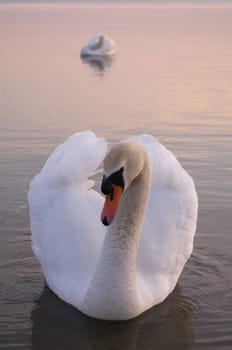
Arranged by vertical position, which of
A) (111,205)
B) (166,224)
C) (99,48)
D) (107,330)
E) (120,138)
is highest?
(111,205)

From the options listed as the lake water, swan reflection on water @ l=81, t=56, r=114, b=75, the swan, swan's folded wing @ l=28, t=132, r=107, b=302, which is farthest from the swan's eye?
swan reflection on water @ l=81, t=56, r=114, b=75

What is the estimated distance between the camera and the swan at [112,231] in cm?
527

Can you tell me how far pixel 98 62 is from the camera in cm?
2198

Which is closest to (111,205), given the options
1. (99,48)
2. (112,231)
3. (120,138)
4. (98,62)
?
(112,231)

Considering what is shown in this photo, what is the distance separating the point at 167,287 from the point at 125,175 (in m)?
1.24

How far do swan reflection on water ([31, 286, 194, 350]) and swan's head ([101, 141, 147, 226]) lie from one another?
44.2 inches

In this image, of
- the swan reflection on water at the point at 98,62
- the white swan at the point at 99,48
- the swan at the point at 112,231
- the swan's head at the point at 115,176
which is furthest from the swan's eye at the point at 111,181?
the white swan at the point at 99,48

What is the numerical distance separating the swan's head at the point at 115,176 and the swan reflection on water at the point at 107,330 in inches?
44.2

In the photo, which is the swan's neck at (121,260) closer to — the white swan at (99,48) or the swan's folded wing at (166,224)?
the swan's folded wing at (166,224)

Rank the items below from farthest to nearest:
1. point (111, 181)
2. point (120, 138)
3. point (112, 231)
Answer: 1. point (120, 138)
2. point (112, 231)
3. point (111, 181)

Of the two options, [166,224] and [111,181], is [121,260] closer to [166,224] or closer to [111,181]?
[166,224]

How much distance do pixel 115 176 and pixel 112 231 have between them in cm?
72

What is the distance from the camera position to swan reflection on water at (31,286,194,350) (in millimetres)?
5301

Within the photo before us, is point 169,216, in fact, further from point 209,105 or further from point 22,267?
point 209,105
